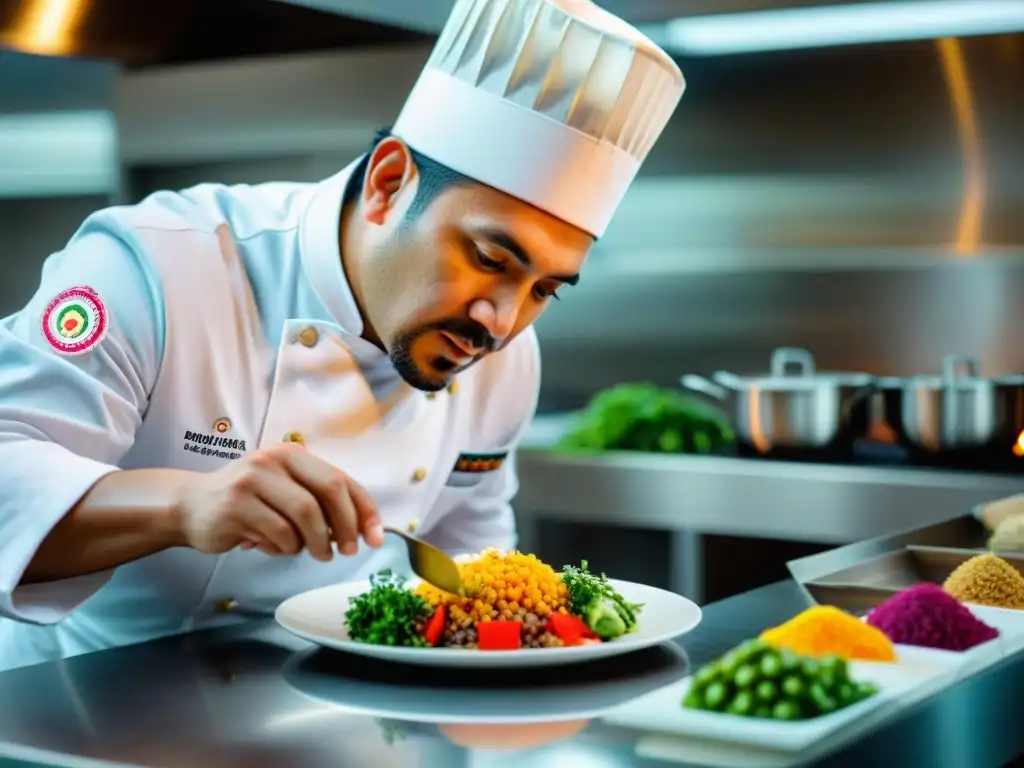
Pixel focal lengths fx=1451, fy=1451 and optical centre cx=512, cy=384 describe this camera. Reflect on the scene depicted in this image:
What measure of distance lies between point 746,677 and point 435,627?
1.22 feet

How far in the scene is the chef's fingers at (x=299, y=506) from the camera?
4.55ft

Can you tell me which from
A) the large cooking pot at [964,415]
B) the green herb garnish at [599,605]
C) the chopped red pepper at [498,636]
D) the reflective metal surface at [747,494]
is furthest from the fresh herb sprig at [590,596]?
the large cooking pot at [964,415]

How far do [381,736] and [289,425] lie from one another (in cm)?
80

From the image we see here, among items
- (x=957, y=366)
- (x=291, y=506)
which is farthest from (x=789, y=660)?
(x=957, y=366)

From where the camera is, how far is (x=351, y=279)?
1979 millimetres

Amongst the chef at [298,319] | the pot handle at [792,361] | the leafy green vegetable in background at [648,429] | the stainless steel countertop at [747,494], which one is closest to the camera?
the chef at [298,319]

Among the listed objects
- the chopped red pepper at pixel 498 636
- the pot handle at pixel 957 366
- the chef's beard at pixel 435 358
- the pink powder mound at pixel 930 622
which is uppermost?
the pot handle at pixel 957 366

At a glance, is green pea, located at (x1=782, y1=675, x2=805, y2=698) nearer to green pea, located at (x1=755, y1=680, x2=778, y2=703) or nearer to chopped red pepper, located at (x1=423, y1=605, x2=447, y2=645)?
green pea, located at (x1=755, y1=680, x2=778, y2=703)

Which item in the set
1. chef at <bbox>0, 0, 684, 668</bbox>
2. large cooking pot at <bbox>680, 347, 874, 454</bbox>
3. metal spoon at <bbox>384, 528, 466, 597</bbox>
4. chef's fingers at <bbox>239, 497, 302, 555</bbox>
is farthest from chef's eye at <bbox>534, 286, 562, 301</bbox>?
large cooking pot at <bbox>680, 347, 874, 454</bbox>

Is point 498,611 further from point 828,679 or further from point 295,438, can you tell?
point 295,438

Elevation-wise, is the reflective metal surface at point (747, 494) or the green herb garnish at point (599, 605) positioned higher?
the reflective metal surface at point (747, 494)

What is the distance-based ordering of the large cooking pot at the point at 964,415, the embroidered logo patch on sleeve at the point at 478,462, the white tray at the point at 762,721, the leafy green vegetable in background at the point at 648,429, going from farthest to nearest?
the leafy green vegetable in background at the point at 648,429, the large cooking pot at the point at 964,415, the embroidered logo patch on sleeve at the point at 478,462, the white tray at the point at 762,721

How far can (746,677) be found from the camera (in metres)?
1.19

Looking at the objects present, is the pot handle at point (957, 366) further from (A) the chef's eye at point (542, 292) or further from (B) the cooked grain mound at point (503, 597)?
(B) the cooked grain mound at point (503, 597)
